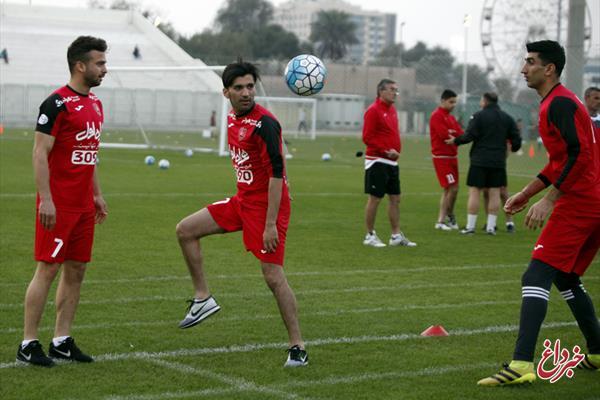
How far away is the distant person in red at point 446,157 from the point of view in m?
16.0

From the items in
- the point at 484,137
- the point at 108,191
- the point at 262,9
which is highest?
the point at 262,9

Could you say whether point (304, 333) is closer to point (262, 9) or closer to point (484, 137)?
point (484, 137)

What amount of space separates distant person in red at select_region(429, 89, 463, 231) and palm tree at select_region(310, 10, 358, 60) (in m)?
111

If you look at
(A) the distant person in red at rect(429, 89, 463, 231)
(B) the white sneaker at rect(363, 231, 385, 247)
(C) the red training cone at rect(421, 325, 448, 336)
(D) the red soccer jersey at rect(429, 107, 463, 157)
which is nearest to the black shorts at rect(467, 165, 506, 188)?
(A) the distant person in red at rect(429, 89, 463, 231)

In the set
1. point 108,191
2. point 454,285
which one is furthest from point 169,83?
point 454,285

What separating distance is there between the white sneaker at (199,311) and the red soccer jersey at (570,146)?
2.76 meters

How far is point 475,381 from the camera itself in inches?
264

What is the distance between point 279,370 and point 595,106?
534 centimetres

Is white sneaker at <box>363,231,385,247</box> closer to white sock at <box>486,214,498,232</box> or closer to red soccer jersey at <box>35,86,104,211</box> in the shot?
white sock at <box>486,214,498,232</box>

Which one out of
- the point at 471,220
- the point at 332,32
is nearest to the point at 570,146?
the point at 471,220

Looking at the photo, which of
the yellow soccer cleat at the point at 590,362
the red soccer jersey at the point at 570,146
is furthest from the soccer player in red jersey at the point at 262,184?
the yellow soccer cleat at the point at 590,362

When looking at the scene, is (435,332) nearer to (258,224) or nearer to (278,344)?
(278,344)

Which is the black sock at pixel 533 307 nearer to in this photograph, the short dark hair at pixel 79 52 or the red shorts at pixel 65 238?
the red shorts at pixel 65 238

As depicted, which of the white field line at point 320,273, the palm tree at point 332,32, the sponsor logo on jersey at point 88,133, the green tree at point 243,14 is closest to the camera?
the sponsor logo on jersey at point 88,133
